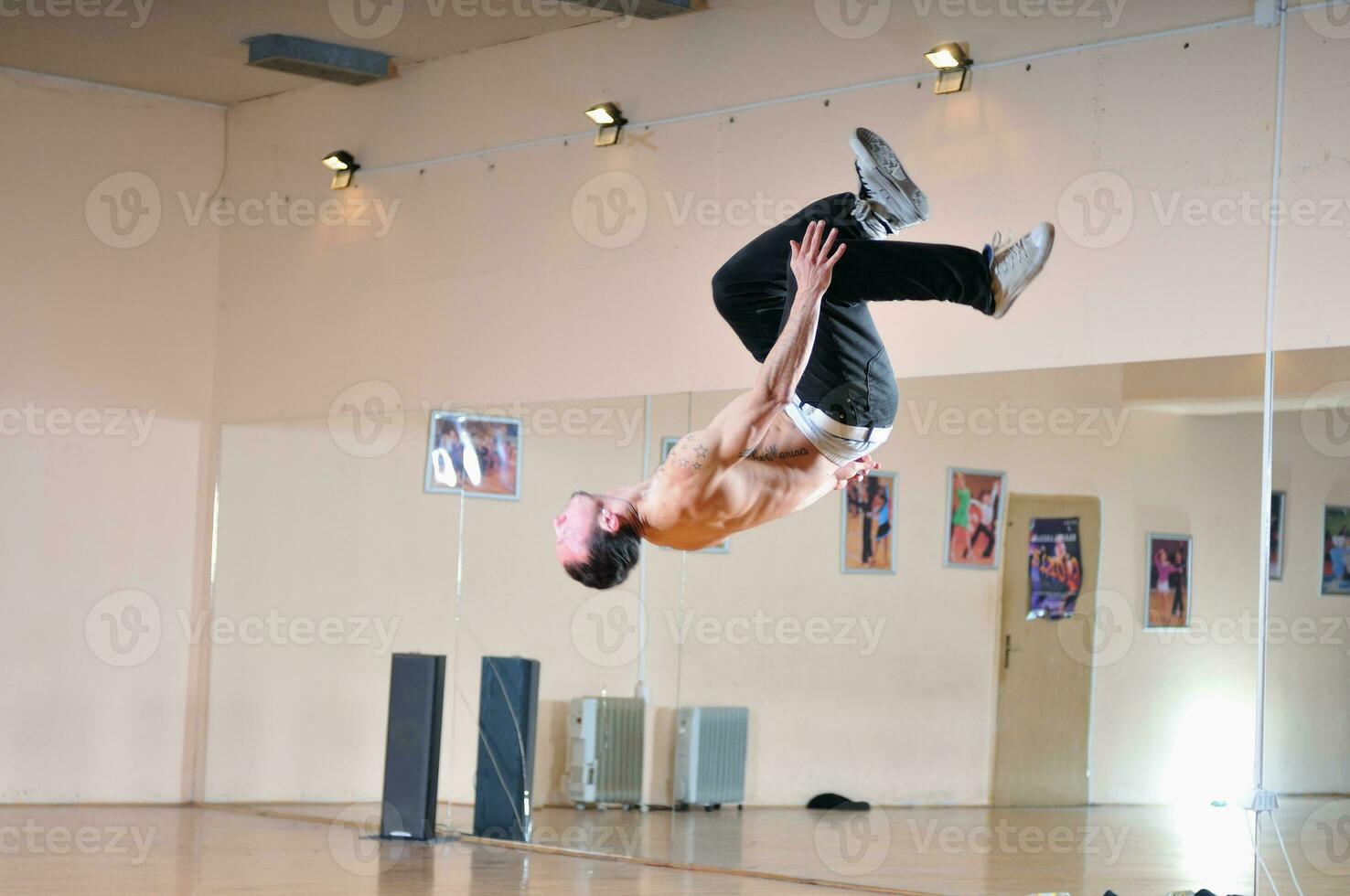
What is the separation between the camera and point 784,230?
3.97m

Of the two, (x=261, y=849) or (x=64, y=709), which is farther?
(x=64, y=709)

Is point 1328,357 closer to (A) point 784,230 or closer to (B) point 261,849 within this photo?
(A) point 784,230

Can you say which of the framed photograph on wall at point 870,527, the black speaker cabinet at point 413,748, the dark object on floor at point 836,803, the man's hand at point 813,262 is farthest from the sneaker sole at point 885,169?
the black speaker cabinet at point 413,748

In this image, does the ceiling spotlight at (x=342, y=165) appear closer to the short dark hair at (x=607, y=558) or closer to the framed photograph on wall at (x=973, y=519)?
the framed photograph on wall at (x=973, y=519)

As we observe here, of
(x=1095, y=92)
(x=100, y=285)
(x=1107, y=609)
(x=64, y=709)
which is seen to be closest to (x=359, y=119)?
(x=100, y=285)

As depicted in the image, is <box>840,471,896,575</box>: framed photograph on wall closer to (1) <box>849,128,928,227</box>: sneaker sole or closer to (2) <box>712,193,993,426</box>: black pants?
(2) <box>712,193,993,426</box>: black pants

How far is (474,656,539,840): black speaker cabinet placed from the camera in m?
7.55

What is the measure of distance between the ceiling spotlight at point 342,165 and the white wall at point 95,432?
1.04m

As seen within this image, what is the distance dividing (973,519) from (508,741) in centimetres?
256

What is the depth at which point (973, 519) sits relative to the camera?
634 cm

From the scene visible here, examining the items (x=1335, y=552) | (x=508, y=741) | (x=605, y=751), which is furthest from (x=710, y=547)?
(x=1335, y=552)

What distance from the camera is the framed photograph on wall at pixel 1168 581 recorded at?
5809 millimetres

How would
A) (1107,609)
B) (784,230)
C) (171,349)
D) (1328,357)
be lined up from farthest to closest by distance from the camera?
(171,349) < (1107,609) < (1328,357) < (784,230)

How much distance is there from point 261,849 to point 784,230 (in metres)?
4.60
